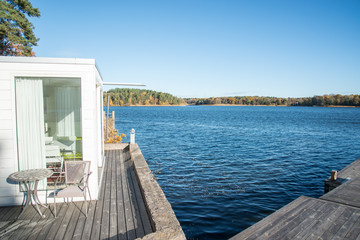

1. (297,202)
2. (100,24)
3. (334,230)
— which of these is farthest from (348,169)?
(100,24)

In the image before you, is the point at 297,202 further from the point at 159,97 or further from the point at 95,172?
the point at 159,97

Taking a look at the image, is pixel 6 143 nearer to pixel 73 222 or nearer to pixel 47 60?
pixel 47 60

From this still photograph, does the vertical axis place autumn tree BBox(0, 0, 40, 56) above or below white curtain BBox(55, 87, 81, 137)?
above

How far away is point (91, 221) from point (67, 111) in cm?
208

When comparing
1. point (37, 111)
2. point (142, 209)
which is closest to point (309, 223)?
point (142, 209)

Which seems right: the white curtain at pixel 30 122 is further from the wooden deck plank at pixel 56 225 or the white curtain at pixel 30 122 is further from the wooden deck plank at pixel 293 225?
the wooden deck plank at pixel 293 225

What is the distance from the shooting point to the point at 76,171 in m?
Result: 3.96

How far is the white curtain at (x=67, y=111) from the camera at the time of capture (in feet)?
14.1

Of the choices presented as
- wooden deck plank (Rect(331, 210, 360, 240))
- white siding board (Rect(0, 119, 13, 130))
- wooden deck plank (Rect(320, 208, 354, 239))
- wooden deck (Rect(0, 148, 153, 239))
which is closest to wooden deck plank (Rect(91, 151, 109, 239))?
wooden deck (Rect(0, 148, 153, 239))

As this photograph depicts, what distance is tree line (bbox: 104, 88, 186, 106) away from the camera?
10641cm

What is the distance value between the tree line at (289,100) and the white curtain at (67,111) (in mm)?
119996

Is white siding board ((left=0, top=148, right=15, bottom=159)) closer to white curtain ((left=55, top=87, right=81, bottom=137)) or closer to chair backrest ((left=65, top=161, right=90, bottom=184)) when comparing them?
white curtain ((left=55, top=87, right=81, bottom=137))

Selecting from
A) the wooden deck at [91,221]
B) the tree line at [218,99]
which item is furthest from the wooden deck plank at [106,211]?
the tree line at [218,99]

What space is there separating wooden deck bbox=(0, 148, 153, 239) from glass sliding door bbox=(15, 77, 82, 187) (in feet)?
2.70
